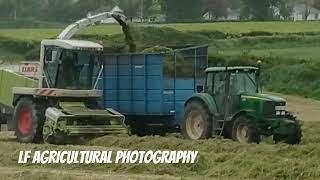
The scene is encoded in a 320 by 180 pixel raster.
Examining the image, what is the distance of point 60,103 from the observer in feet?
64.1

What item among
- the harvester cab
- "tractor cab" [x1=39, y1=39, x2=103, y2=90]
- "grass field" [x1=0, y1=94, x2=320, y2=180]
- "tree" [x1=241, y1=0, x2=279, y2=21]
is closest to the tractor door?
"grass field" [x1=0, y1=94, x2=320, y2=180]

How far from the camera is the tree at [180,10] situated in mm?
79856

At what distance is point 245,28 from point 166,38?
15.5 metres

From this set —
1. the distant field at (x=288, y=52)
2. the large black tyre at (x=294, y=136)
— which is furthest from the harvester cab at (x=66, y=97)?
the distant field at (x=288, y=52)

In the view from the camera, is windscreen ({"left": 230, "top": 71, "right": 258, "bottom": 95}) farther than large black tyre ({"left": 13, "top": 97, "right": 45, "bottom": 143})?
No

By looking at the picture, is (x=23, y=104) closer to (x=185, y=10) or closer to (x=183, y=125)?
(x=183, y=125)

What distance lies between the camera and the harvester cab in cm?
1895

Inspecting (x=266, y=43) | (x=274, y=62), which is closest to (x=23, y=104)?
(x=274, y=62)

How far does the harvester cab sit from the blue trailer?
1352mm

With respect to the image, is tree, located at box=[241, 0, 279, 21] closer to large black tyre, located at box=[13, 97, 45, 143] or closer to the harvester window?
the harvester window

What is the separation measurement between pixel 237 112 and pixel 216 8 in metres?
76.8

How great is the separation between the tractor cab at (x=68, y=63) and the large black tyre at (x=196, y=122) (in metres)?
2.53

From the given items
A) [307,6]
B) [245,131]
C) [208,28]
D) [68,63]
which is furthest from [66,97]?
[307,6]

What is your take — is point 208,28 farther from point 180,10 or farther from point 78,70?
Answer: point 78,70
